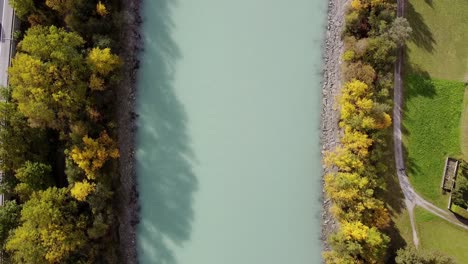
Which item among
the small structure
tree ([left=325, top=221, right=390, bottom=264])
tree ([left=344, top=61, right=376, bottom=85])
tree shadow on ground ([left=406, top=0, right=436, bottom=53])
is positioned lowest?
tree ([left=325, top=221, right=390, bottom=264])

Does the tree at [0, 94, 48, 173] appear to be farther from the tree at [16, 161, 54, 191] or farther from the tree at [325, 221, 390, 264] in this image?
the tree at [325, 221, 390, 264]

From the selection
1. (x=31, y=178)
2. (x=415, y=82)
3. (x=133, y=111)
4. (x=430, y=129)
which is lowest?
(x=430, y=129)

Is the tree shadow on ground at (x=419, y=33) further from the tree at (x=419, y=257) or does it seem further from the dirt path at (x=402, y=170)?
the tree at (x=419, y=257)

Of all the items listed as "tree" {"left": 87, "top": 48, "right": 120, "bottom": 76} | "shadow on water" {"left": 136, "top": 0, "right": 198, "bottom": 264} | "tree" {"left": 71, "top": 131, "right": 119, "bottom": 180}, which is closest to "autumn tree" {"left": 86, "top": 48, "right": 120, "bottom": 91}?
"tree" {"left": 87, "top": 48, "right": 120, "bottom": 76}

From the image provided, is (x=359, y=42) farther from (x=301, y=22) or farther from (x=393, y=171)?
(x=393, y=171)

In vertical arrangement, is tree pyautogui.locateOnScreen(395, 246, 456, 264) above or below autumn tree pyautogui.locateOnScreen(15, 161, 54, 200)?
below

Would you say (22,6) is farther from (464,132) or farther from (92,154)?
(464,132)

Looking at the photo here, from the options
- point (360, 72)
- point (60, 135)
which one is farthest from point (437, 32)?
point (60, 135)

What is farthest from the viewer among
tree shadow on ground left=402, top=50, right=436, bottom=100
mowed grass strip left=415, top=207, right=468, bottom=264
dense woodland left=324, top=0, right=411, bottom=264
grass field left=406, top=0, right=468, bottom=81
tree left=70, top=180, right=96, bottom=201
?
grass field left=406, top=0, right=468, bottom=81
